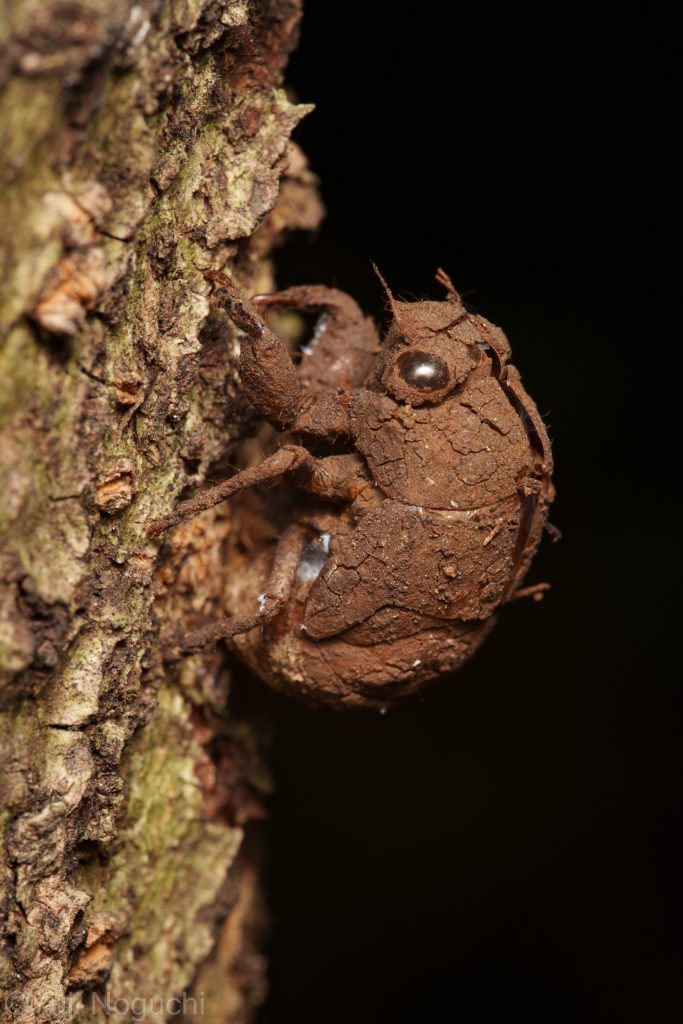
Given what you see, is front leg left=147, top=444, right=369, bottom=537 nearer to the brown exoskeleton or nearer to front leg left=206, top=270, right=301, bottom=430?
the brown exoskeleton

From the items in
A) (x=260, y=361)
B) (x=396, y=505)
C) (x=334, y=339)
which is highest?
(x=260, y=361)

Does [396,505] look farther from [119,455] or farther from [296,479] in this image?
[119,455]

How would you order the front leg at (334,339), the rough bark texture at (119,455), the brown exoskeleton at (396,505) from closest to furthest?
1. the rough bark texture at (119,455)
2. the brown exoskeleton at (396,505)
3. the front leg at (334,339)

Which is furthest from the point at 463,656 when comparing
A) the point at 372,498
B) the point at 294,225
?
the point at 294,225

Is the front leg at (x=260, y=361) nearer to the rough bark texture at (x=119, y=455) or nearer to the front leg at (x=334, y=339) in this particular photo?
the rough bark texture at (x=119, y=455)

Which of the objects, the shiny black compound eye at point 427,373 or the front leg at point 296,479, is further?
the shiny black compound eye at point 427,373

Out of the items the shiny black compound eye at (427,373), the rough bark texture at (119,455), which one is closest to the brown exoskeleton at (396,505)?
the shiny black compound eye at (427,373)

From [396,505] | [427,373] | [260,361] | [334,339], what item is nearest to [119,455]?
[260,361]
